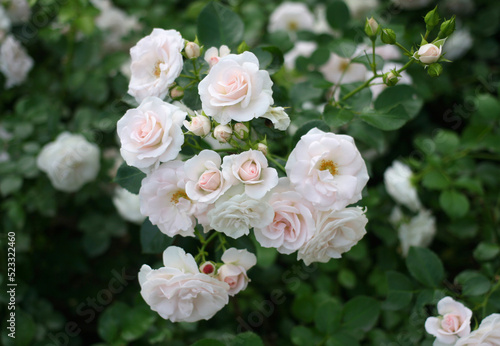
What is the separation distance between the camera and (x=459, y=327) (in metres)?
0.95

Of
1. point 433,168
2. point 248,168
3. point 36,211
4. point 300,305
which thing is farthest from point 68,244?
point 433,168

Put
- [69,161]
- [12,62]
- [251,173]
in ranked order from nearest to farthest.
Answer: [251,173], [69,161], [12,62]

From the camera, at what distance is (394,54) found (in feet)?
5.68

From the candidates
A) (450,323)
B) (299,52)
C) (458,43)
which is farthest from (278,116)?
(458,43)

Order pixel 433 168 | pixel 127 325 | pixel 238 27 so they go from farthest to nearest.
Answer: pixel 433 168 → pixel 127 325 → pixel 238 27

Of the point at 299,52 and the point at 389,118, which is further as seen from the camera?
the point at 299,52

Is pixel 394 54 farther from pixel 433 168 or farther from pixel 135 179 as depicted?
pixel 135 179

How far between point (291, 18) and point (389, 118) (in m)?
1.13

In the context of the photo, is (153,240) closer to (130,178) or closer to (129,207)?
(130,178)

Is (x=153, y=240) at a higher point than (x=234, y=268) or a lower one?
lower

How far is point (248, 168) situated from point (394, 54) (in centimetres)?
117

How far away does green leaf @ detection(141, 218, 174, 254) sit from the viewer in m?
1.04

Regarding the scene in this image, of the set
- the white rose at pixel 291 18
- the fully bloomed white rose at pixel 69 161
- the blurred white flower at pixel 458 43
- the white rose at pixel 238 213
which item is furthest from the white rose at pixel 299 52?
the white rose at pixel 238 213

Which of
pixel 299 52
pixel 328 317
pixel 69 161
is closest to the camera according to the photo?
pixel 328 317
